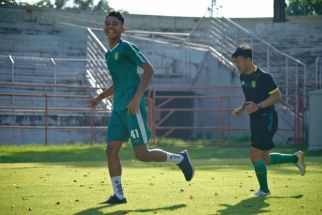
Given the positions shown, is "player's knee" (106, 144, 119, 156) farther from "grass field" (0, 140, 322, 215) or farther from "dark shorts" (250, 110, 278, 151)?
"dark shorts" (250, 110, 278, 151)

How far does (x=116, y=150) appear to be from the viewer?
26.7 ft

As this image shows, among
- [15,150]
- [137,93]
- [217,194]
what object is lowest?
[15,150]

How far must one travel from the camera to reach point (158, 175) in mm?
11875

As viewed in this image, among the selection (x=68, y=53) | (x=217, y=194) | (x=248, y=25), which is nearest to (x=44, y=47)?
(x=68, y=53)

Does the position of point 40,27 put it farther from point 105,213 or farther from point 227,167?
point 105,213

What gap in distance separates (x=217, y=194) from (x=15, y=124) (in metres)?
19.0

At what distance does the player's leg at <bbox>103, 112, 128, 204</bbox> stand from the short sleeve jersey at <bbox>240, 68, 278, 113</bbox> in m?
1.67

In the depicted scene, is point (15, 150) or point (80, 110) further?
point (80, 110)

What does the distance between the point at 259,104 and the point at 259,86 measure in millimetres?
261

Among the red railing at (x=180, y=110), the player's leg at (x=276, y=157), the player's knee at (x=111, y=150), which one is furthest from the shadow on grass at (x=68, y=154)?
the player's knee at (x=111, y=150)

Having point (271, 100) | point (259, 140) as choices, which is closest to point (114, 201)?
point (259, 140)

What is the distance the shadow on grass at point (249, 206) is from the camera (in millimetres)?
7091

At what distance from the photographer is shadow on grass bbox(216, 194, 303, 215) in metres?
7.09

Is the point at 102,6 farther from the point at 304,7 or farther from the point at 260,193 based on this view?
the point at 260,193
